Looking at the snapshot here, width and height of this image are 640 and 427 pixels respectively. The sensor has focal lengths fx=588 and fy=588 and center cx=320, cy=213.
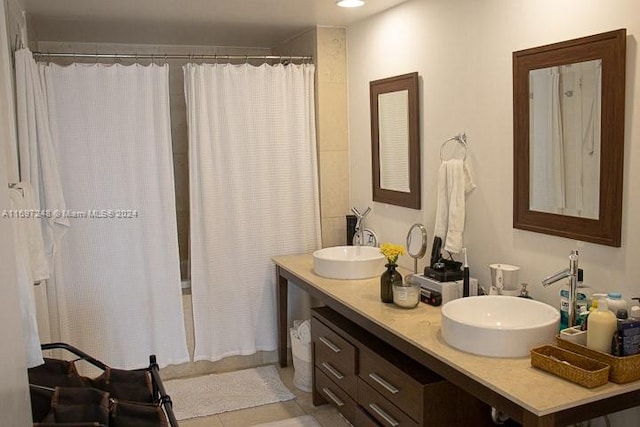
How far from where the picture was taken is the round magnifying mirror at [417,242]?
2881 mm

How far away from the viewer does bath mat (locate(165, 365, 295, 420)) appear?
335 cm

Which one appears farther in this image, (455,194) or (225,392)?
(225,392)

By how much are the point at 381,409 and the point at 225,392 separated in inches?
52.9

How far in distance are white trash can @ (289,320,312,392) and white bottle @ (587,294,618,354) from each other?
6.14 ft

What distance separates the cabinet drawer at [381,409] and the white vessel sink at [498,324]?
43cm

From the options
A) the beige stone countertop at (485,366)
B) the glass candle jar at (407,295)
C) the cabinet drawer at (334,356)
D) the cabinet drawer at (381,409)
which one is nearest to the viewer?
the beige stone countertop at (485,366)

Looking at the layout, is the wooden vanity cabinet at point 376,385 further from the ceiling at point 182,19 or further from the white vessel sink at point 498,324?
the ceiling at point 182,19

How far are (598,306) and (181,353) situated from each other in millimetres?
2595

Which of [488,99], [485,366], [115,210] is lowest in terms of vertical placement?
[485,366]

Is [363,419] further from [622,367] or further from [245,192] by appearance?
[245,192]

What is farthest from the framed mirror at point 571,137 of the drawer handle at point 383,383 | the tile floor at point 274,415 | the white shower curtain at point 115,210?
the white shower curtain at point 115,210

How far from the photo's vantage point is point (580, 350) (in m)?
1.88

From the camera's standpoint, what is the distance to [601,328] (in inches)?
72.9

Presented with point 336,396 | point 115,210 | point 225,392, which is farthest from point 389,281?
point 115,210
